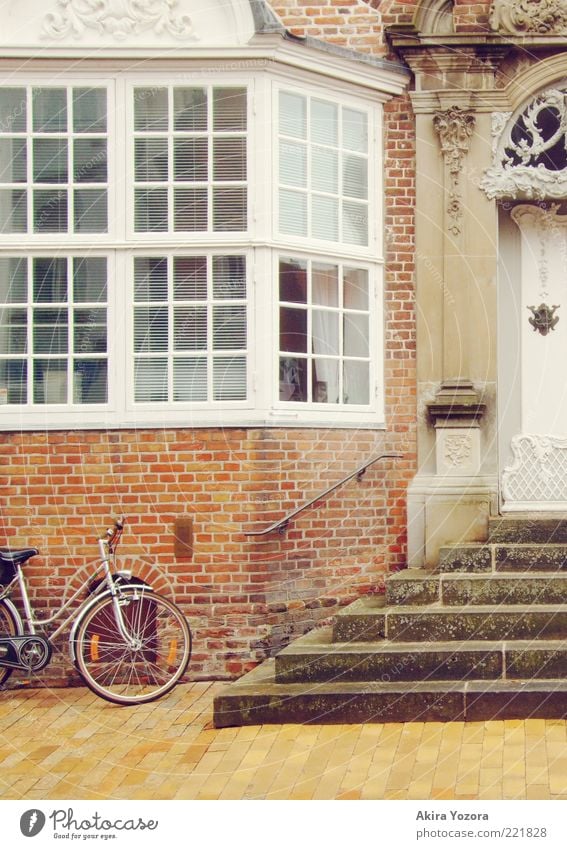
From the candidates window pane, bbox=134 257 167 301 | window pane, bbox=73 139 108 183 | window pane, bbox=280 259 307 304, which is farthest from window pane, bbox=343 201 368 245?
window pane, bbox=73 139 108 183

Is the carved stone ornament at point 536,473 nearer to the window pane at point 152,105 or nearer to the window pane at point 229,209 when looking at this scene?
the window pane at point 229,209

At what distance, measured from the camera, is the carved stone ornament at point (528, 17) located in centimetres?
885

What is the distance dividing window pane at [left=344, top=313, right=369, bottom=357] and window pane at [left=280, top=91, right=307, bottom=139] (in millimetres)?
1382

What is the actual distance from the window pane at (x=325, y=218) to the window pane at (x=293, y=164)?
7.1 inches

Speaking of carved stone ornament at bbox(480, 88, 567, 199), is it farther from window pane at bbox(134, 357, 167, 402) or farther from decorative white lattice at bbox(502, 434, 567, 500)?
window pane at bbox(134, 357, 167, 402)

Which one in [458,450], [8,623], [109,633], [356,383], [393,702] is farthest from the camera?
[356,383]

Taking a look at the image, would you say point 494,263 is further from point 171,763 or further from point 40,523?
point 171,763

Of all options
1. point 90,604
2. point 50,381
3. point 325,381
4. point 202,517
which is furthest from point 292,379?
point 90,604

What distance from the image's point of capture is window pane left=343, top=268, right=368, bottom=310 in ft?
29.9

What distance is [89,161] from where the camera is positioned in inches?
345

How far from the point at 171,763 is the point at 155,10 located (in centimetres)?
522

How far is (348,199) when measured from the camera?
9078mm

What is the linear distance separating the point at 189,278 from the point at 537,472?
3013 millimetres

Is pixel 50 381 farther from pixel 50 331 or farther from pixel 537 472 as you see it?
pixel 537 472
